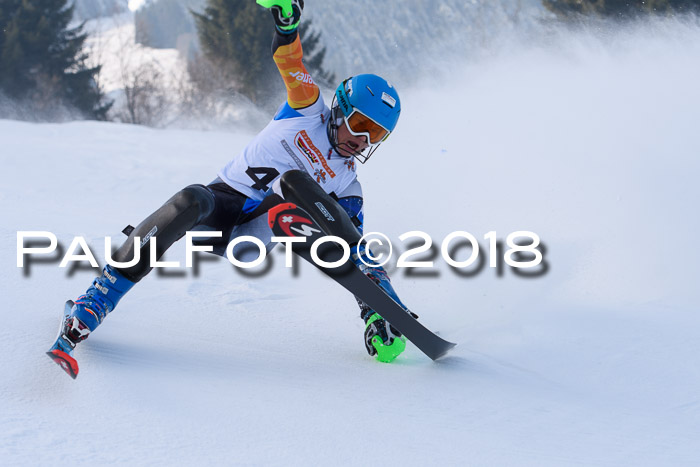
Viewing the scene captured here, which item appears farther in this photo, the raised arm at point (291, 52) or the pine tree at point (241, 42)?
the pine tree at point (241, 42)

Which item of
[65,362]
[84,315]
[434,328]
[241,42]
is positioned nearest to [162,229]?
[84,315]

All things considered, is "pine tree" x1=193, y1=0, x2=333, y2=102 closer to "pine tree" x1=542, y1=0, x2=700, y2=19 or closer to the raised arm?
"pine tree" x1=542, y1=0, x2=700, y2=19

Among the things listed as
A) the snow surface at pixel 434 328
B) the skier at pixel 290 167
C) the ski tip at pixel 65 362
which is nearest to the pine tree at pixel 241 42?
the snow surface at pixel 434 328

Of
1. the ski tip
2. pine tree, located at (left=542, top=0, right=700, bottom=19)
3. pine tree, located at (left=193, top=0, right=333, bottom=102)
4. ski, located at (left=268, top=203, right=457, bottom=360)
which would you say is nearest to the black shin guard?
ski, located at (left=268, top=203, right=457, bottom=360)

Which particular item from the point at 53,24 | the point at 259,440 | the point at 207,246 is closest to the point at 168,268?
the point at 207,246

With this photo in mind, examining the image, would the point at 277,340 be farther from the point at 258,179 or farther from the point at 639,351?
the point at 639,351

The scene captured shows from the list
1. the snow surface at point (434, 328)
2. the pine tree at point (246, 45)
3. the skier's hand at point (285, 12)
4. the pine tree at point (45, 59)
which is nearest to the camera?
the snow surface at point (434, 328)

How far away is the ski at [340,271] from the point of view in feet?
8.57

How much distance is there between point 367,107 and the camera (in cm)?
291

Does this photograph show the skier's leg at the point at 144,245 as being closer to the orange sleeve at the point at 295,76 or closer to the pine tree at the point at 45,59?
the orange sleeve at the point at 295,76

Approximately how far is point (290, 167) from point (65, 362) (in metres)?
1.39

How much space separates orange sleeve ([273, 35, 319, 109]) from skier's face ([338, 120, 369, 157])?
23cm

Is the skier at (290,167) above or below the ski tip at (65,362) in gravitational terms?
above

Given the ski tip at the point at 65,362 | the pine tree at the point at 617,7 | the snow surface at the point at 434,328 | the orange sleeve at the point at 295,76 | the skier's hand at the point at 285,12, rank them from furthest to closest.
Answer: the pine tree at the point at 617,7 → the orange sleeve at the point at 295,76 → the skier's hand at the point at 285,12 → the ski tip at the point at 65,362 → the snow surface at the point at 434,328
